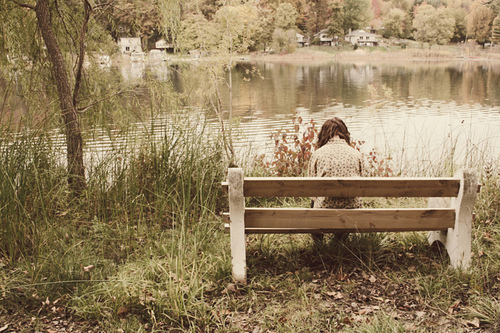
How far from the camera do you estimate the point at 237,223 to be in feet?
8.64

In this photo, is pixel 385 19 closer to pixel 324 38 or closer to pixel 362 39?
pixel 362 39

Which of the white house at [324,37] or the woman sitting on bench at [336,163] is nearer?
the woman sitting on bench at [336,163]

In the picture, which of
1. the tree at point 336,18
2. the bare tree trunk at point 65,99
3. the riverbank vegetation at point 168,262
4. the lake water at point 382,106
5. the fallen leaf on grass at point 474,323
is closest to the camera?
the fallen leaf on grass at point 474,323

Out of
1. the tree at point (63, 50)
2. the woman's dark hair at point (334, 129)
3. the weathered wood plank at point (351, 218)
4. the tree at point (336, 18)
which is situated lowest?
the weathered wood plank at point (351, 218)

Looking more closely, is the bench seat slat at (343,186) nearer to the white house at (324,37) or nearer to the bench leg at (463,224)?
the bench leg at (463,224)

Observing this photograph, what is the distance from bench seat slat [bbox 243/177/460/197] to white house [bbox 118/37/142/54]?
3359 millimetres

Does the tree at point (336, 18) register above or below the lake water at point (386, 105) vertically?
above

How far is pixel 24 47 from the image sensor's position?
4293 mm

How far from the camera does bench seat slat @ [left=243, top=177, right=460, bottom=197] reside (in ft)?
8.36

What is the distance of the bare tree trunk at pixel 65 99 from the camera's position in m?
3.87

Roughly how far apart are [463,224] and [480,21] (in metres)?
34.6

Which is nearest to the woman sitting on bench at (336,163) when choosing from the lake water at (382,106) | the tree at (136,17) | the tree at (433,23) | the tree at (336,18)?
the lake water at (382,106)

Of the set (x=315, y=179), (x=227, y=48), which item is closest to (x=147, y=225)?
(x=315, y=179)

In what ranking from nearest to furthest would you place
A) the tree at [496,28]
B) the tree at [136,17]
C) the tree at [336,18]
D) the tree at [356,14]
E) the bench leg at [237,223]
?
the bench leg at [237,223] → the tree at [136,17] → the tree at [496,28] → the tree at [356,14] → the tree at [336,18]
